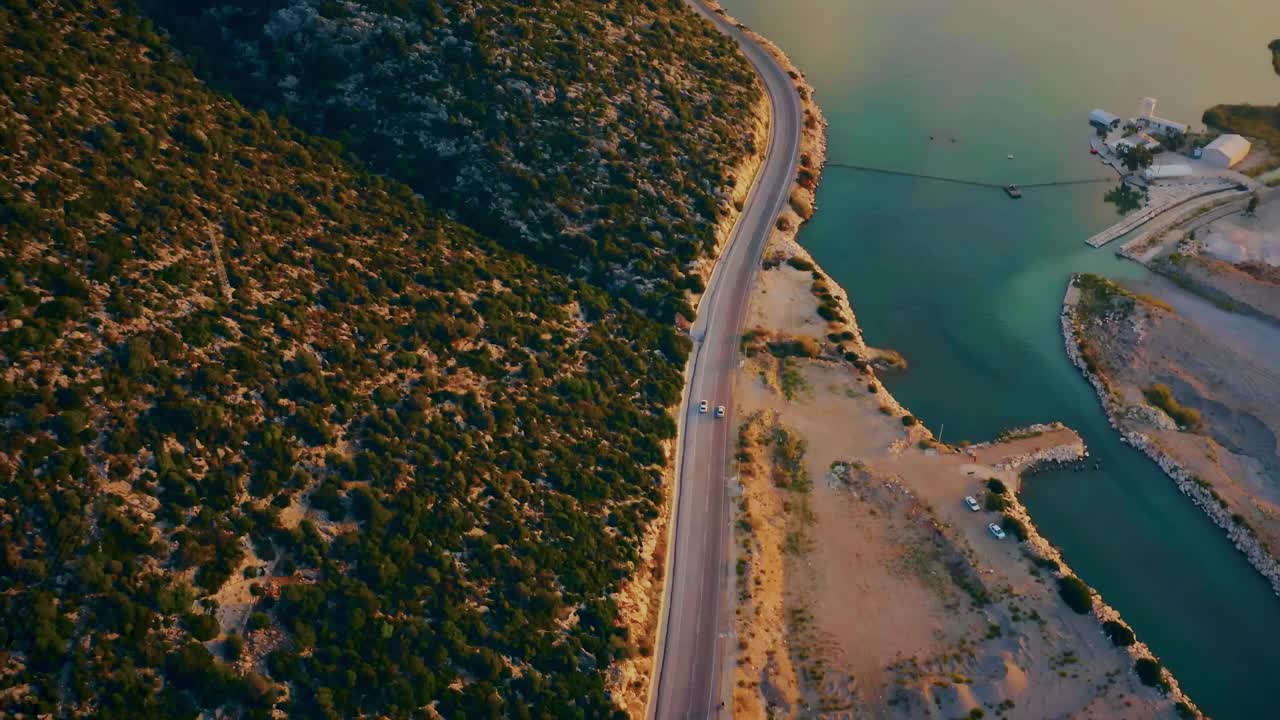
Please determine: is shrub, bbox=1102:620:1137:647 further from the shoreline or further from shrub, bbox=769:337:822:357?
shrub, bbox=769:337:822:357

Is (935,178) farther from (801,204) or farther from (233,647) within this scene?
(233,647)

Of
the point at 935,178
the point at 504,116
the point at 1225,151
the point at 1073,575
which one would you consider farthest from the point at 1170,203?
the point at 504,116

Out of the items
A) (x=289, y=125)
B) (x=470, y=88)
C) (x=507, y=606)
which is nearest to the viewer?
(x=507, y=606)

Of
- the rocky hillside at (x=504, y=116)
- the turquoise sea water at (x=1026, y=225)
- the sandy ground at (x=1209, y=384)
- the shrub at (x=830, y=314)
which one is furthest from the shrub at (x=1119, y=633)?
the rocky hillside at (x=504, y=116)

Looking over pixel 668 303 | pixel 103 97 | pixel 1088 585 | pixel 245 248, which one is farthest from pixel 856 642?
pixel 103 97

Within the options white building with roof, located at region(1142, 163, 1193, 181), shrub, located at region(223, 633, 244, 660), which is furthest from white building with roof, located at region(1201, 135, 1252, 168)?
shrub, located at region(223, 633, 244, 660)

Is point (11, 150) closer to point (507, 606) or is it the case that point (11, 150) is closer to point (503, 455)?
point (503, 455)

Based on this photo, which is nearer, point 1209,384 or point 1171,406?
point 1171,406
